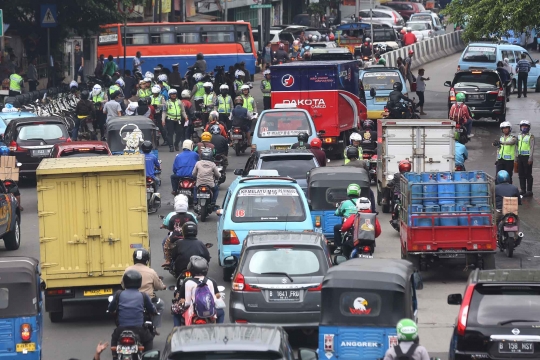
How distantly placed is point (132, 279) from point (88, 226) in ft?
10.4

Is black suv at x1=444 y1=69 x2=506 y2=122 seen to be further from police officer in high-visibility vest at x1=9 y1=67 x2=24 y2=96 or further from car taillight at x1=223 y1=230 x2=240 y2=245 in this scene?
car taillight at x1=223 y1=230 x2=240 y2=245

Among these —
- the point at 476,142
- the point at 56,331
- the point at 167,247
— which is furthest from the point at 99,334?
the point at 476,142

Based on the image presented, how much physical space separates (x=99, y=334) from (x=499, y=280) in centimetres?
609

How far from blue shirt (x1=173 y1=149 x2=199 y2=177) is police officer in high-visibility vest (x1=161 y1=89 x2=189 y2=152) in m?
8.28

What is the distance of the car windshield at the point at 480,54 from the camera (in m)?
44.8

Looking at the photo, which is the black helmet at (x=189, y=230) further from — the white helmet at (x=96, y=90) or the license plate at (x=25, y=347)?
the white helmet at (x=96, y=90)

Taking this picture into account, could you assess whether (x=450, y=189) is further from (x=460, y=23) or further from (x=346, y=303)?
(x=460, y=23)

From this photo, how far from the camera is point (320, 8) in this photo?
257 feet

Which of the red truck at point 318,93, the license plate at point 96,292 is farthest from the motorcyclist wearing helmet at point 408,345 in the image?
the red truck at point 318,93

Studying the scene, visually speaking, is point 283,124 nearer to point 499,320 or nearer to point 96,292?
point 96,292

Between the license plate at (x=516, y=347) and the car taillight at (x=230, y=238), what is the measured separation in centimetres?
705

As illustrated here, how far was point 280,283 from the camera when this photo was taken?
13.7 m

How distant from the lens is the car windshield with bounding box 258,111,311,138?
88.7 feet

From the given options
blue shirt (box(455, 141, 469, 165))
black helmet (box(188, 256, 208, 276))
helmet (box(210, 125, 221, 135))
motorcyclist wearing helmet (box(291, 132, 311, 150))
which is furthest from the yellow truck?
helmet (box(210, 125, 221, 135))
